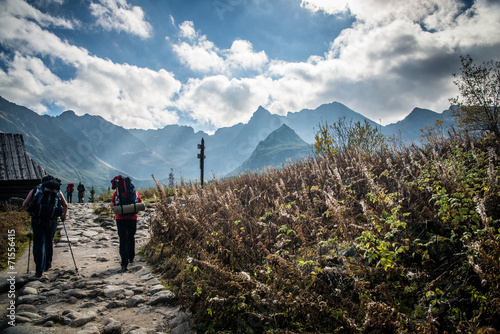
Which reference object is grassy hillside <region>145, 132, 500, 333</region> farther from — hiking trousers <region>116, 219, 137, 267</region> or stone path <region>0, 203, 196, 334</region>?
hiking trousers <region>116, 219, 137, 267</region>

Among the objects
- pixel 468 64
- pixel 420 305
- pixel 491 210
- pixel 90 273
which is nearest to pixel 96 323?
pixel 90 273

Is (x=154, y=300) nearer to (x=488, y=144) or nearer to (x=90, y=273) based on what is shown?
(x=90, y=273)

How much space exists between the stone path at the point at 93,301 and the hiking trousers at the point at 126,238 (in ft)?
0.96

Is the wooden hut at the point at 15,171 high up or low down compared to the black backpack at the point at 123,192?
up

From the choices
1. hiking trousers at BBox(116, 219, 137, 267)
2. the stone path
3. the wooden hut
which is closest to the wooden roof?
the wooden hut

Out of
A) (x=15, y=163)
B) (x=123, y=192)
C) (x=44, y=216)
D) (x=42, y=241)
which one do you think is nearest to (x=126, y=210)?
(x=123, y=192)

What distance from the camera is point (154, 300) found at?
13.6 ft

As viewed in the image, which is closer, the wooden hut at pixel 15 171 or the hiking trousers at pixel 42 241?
the hiking trousers at pixel 42 241

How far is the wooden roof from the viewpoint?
15.7 m

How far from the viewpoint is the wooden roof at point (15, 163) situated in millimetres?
15670

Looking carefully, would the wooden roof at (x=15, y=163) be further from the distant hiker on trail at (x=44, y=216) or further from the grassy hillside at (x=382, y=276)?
the grassy hillside at (x=382, y=276)

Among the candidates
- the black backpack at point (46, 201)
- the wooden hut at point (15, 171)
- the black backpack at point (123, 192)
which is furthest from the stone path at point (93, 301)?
the wooden hut at point (15, 171)

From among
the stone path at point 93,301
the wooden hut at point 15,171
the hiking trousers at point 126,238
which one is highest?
the wooden hut at point 15,171

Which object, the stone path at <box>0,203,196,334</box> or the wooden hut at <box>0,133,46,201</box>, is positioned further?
the wooden hut at <box>0,133,46,201</box>
